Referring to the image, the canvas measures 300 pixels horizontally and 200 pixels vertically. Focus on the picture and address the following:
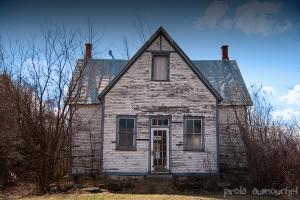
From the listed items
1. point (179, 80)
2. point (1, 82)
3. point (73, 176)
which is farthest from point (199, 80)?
point (1, 82)

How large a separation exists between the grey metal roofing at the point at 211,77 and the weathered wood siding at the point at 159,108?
7.43ft

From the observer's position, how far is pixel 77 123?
22016mm

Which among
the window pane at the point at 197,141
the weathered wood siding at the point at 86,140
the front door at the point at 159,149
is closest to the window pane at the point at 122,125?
the front door at the point at 159,149

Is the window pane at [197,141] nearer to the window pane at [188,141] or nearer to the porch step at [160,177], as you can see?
the window pane at [188,141]

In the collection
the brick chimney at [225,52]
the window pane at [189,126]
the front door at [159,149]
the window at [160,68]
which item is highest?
the brick chimney at [225,52]

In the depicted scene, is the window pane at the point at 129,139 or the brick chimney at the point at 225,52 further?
the brick chimney at the point at 225,52

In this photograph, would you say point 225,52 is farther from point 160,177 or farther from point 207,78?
point 160,177

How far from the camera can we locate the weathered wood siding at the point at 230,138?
71.9 ft

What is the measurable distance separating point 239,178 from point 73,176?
344 inches

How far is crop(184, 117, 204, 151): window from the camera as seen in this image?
2044 centimetres

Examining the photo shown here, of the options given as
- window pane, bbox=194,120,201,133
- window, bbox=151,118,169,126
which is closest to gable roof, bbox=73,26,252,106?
window pane, bbox=194,120,201,133

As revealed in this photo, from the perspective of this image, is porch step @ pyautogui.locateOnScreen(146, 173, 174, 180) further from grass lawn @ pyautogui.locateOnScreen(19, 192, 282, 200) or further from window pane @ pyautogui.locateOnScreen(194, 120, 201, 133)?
grass lawn @ pyautogui.locateOnScreen(19, 192, 282, 200)

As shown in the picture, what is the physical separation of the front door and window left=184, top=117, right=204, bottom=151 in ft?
3.33

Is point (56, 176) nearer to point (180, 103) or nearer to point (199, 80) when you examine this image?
point (180, 103)
